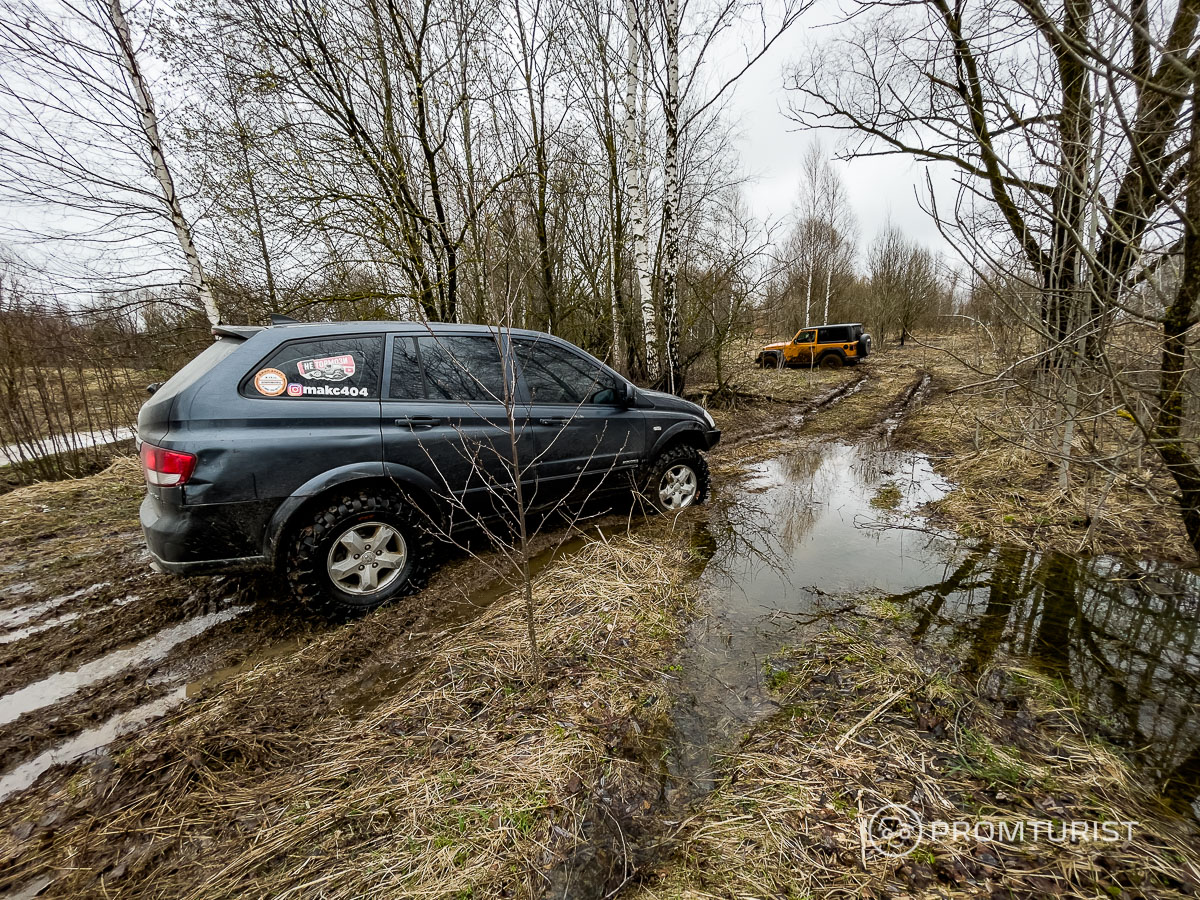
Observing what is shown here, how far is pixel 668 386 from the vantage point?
27.9 ft

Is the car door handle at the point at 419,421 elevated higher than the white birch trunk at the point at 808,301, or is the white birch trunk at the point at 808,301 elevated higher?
the white birch trunk at the point at 808,301

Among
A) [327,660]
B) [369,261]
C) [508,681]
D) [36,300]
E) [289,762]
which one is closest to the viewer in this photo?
[289,762]

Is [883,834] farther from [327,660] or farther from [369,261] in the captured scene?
[369,261]

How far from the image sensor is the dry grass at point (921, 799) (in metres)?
1.28

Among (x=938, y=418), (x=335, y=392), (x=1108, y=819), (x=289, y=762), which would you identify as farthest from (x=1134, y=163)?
(x=938, y=418)

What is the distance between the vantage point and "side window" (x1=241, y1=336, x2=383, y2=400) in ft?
8.35

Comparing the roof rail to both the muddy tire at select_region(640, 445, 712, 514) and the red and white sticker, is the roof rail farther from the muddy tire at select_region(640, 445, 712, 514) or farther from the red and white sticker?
the muddy tire at select_region(640, 445, 712, 514)

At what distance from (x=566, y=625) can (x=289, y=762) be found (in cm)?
136

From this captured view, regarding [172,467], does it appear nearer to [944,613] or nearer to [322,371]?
[322,371]

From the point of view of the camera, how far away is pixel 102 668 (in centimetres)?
243

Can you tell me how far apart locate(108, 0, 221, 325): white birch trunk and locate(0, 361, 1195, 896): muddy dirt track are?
11.3ft

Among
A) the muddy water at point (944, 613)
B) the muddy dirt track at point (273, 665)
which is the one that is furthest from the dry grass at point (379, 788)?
the muddy water at point (944, 613)

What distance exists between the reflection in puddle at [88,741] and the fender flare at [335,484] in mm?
753

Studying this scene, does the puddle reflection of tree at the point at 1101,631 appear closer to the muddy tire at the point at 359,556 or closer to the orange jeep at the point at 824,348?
the muddy tire at the point at 359,556
